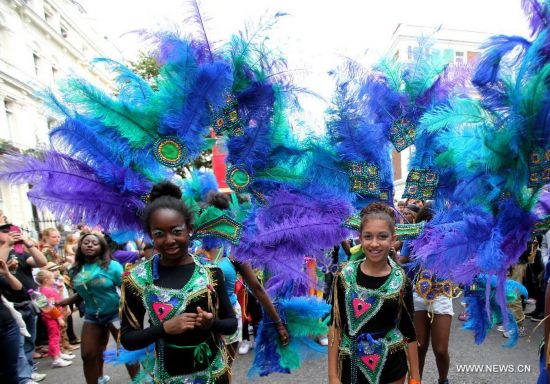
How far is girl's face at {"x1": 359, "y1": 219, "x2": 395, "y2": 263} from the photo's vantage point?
1.93 meters

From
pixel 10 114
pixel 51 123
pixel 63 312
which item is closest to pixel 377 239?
pixel 51 123

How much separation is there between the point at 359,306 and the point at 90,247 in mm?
2669

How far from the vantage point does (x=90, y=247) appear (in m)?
3.58

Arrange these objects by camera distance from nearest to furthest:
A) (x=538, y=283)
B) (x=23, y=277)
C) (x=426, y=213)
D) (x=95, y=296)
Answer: (x=426, y=213)
(x=95, y=296)
(x=23, y=277)
(x=538, y=283)

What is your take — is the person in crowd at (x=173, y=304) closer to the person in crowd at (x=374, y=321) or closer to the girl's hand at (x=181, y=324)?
the girl's hand at (x=181, y=324)

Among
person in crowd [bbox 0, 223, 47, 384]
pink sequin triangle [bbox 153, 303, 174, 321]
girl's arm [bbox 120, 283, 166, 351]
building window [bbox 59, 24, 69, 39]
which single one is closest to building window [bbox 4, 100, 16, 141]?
building window [bbox 59, 24, 69, 39]

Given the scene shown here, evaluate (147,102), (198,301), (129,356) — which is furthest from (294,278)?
(147,102)

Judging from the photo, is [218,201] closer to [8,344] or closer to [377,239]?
[377,239]

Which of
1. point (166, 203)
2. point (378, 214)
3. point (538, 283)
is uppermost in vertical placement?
point (166, 203)

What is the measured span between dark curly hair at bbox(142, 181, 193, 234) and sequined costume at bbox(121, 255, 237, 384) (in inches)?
8.5

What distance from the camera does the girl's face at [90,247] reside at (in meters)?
3.58

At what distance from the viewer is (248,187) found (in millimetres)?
2447

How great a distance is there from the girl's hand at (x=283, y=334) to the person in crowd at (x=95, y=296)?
144cm

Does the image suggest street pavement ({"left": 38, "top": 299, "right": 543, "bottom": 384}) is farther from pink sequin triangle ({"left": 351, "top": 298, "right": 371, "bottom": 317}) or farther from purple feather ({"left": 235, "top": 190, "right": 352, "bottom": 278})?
pink sequin triangle ({"left": 351, "top": 298, "right": 371, "bottom": 317})
